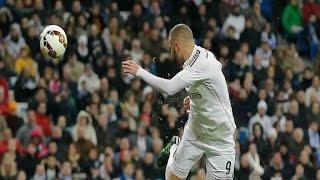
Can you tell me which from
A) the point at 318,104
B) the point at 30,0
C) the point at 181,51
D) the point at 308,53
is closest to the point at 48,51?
the point at 181,51

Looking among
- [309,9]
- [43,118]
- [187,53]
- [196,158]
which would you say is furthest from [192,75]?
[309,9]

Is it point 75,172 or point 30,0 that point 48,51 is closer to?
point 75,172

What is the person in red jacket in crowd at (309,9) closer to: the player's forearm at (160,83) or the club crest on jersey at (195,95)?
the club crest on jersey at (195,95)

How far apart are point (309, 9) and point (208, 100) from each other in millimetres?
12063

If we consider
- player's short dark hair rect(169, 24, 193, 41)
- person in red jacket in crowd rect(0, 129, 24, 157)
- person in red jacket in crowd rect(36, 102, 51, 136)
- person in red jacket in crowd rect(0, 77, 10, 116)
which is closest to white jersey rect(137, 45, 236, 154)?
player's short dark hair rect(169, 24, 193, 41)

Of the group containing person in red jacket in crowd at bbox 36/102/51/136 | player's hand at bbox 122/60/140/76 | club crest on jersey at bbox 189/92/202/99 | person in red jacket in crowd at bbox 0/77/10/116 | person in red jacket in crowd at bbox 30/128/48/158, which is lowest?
person in red jacket in crowd at bbox 30/128/48/158

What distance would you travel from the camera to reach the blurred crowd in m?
17.7

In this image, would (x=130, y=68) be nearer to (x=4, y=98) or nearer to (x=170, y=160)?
(x=170, y=160)

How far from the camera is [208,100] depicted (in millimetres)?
12305

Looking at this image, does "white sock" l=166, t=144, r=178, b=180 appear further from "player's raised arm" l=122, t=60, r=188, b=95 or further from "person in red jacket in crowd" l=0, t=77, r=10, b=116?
"person in red jacket in crowd" l=0, t=77, r=10, b=116

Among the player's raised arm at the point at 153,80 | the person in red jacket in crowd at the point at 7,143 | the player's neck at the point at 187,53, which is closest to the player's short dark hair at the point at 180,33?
the player's neck at the point at 187,53

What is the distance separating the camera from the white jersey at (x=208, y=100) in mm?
12039

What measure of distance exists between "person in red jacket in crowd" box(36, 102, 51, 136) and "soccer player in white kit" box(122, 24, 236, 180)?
5.53 meters

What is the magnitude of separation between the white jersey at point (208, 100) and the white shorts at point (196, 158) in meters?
0.10
